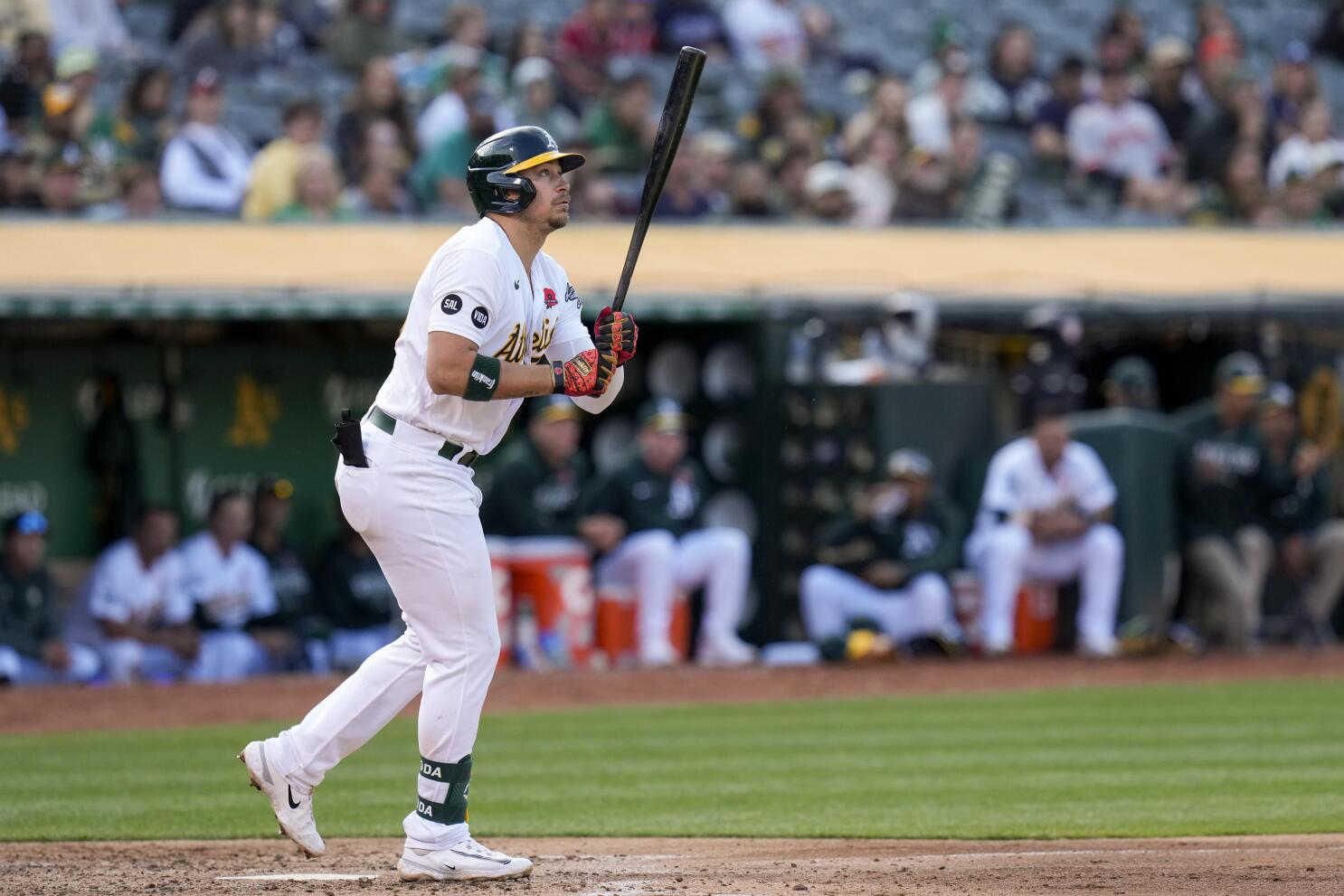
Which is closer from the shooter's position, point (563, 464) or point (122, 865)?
point (122, 865)

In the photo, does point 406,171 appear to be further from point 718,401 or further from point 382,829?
point 382,829

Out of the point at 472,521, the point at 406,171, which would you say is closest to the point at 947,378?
the point at 406,171

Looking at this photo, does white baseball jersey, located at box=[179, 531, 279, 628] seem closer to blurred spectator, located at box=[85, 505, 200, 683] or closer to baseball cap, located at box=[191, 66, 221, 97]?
blurred spectator, located at box=[85, 505, 200, 683]

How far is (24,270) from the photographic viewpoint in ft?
34.3

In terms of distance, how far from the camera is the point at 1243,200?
50.7 ft

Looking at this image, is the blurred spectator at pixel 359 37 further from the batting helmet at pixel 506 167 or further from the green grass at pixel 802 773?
the batting helmet at pixel 506 167

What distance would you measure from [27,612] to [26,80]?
11.0 ft

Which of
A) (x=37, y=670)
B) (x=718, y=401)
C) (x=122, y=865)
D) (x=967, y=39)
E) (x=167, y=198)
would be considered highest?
(x=967, y=39)

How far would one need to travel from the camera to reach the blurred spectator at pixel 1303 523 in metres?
12.5

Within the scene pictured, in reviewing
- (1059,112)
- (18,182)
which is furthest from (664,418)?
(1059,112)

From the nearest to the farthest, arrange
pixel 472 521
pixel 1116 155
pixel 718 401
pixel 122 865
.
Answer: pixel 472 521, pixel 122 865, pixel 718 401, pixel 1116 155

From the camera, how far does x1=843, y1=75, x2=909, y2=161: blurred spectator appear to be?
14.5 metres

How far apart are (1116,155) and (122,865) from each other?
39.6ft

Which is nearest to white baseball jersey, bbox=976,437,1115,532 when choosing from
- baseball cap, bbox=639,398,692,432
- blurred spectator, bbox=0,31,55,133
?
baseball cap, bbox=639,398,692,432
